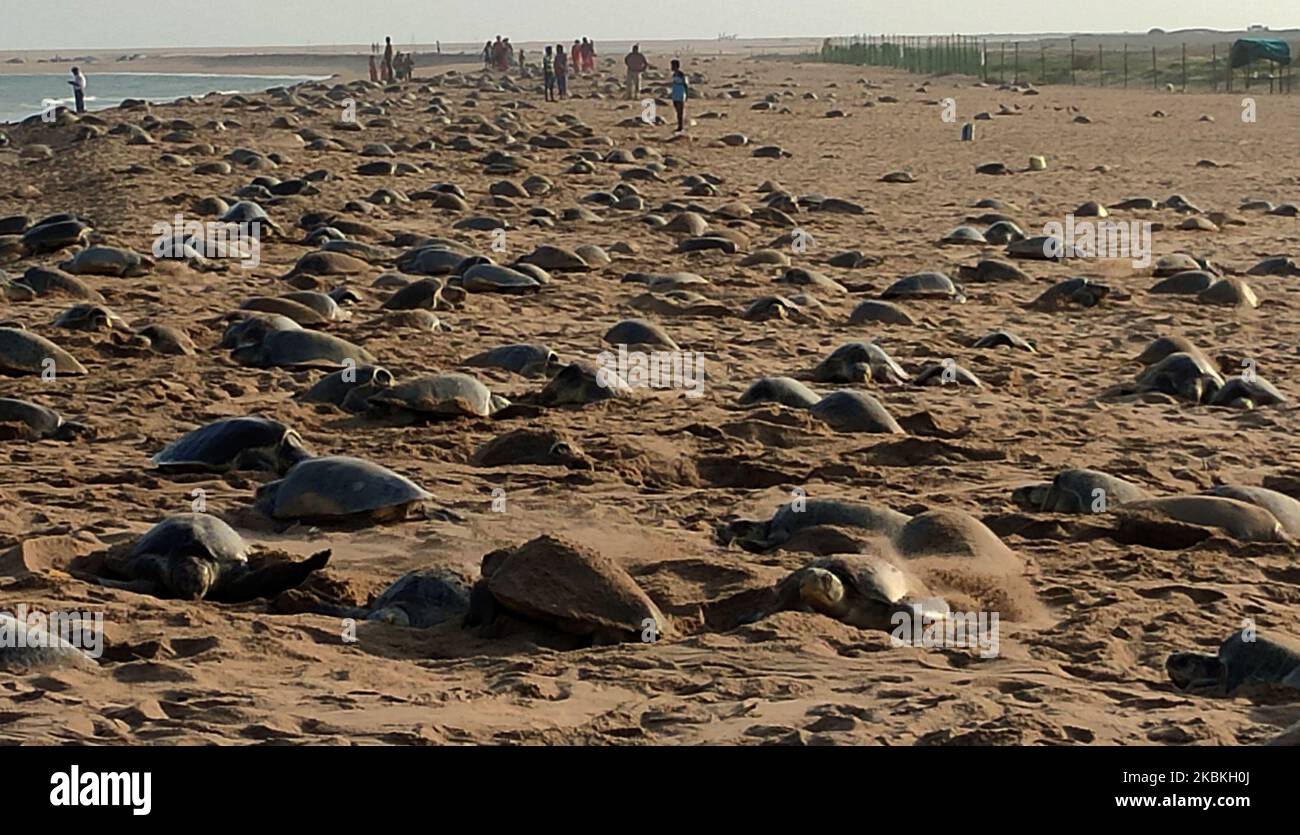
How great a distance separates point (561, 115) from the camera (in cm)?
3041

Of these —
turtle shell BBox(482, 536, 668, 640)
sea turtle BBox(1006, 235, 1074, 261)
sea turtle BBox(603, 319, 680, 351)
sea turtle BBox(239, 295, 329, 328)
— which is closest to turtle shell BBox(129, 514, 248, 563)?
turtle shell BBox(482, 536, 668, 640)

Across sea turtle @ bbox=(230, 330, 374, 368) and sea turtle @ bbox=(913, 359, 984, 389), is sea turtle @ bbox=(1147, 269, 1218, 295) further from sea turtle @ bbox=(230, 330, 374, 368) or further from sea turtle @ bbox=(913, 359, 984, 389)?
sea turtle @ bbox=(230, 330, 374, 368)

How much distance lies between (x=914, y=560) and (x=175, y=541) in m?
2.22

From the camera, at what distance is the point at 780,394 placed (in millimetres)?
7617

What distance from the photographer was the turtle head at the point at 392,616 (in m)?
4.67

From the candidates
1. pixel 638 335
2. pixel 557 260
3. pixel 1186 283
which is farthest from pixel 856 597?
pixel 557 260

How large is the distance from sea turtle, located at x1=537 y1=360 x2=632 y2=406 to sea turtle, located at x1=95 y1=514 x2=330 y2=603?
262 cm

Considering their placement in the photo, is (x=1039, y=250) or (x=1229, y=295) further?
(x=1039, y=250)

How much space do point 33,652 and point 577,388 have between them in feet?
12.4

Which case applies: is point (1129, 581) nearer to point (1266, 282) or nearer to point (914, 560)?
point (914, 560)

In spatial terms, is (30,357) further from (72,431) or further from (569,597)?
(569,597)

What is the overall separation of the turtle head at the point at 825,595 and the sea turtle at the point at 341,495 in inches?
63.3

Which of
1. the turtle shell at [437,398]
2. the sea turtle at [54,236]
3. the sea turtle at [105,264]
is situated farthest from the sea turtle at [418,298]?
the sea turtle at [54,236]
